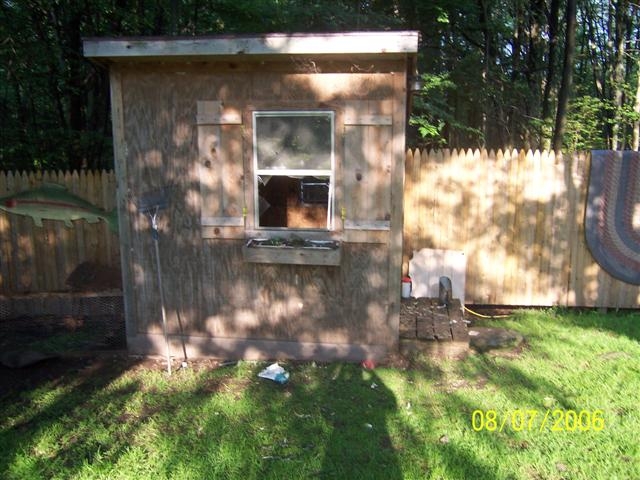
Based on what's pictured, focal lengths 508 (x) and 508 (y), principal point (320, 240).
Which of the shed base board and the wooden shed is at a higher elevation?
the wooden shed

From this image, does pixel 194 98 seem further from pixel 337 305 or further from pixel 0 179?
pixel 0 179

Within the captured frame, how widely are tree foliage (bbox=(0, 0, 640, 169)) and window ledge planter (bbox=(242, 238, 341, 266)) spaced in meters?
4.56

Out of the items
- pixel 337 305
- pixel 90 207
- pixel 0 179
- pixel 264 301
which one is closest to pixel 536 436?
pixel 337 305

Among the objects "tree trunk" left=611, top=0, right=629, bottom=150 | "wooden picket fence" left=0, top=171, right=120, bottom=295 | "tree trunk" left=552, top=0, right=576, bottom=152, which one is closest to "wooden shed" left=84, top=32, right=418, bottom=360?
"wooden picket fence" left=0, top=171, right=120, bottom=295

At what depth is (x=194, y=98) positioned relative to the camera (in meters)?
4.84

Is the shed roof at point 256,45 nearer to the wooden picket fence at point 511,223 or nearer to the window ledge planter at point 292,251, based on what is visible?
the window ledge planter at point 292,251

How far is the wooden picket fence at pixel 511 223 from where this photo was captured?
6539mm

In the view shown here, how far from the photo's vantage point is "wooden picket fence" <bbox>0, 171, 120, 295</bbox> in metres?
7.16

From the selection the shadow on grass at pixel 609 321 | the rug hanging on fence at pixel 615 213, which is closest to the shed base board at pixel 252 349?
the shadow on grass at pixel 609 321

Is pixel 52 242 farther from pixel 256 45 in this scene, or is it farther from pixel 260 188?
pixel 256 45

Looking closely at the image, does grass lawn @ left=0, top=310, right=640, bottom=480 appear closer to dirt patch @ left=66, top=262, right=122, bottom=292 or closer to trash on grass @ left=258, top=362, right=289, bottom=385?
trash on grass @ left=258, top=362, right=289, bottom=385

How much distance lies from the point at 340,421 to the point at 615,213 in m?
4.68
